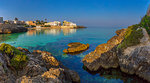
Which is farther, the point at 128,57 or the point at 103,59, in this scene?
the point at 103,59

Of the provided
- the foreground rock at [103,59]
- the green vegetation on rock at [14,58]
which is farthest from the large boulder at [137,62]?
the green vegetation on rock at [14,58]

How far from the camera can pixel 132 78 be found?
10492 millimetres

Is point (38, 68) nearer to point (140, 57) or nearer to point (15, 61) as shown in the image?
point (15, 61)

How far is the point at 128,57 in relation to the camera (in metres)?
11.7

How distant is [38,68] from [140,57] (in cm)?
1167

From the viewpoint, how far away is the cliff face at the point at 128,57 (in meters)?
10.5

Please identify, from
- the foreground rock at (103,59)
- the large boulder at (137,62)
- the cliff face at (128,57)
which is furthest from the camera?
the foreground rock at (103,59)

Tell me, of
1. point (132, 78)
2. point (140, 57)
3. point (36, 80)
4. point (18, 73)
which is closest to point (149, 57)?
point (140, 57)

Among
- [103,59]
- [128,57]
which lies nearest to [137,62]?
[128,57]

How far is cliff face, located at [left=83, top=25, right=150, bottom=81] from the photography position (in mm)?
10484

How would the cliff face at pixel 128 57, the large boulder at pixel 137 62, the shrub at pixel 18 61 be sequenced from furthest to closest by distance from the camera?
the cliff face at pixel 128 57, the large boulder at pixel 137 62, the shrub at pixel 18 61

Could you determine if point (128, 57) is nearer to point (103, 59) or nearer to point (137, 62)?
point (137, 62)

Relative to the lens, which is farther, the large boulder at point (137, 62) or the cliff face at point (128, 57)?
the cliff face at point (128, 57)

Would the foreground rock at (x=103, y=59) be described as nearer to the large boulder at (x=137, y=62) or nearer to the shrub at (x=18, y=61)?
the large boulder at (x=137, y=62)
